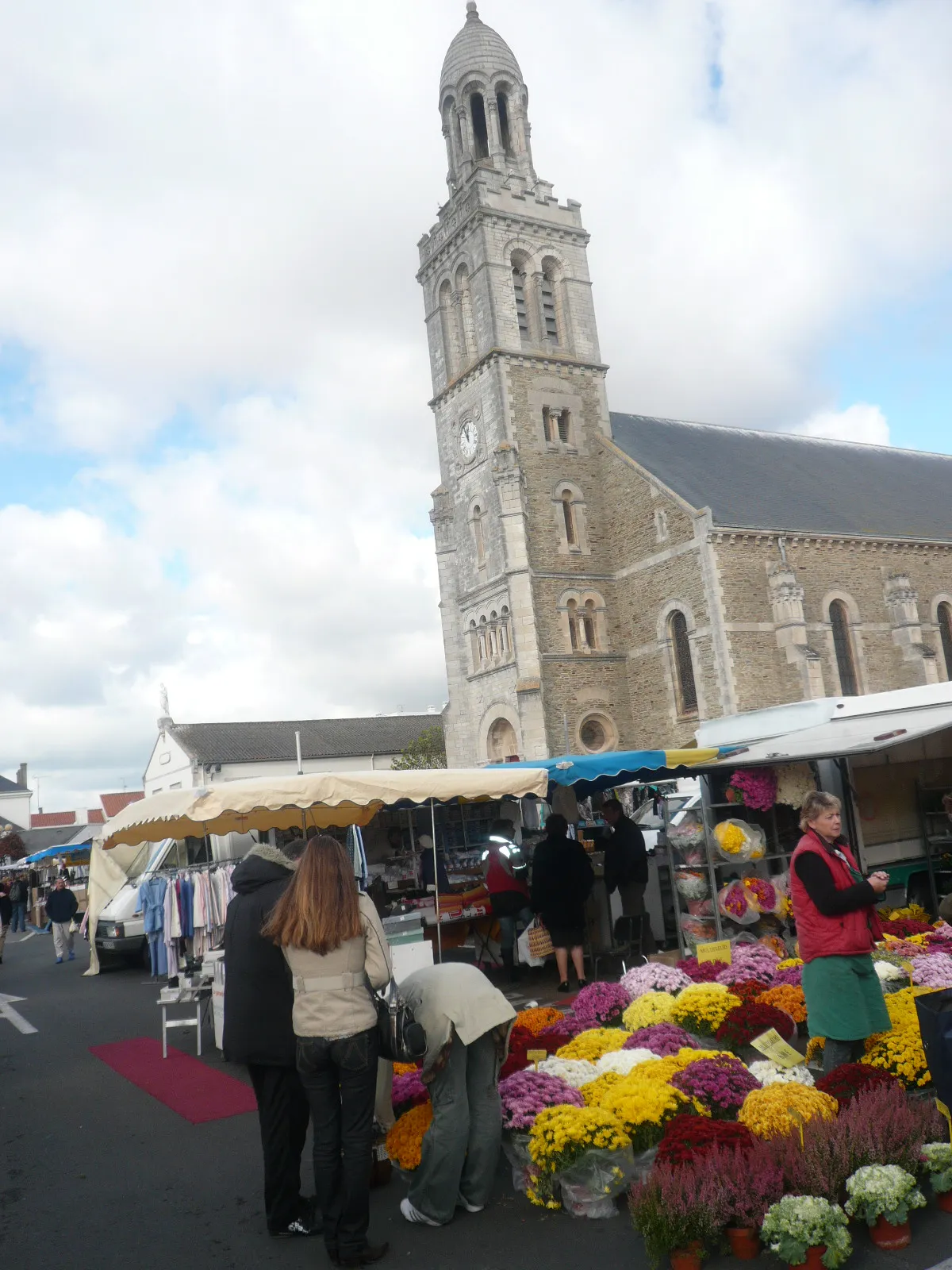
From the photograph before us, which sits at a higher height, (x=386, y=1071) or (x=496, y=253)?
(x=496, y=253)

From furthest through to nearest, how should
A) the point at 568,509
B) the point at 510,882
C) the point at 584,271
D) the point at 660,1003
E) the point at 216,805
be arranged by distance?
the point at 584,271, the point at 568,509, the point at 510,882, the point at 216,805, the point at 660,1003

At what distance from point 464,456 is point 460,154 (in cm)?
1054

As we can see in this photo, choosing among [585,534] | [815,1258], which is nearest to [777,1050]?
[815,1258]

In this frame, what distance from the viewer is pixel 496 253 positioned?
29984 millimetres

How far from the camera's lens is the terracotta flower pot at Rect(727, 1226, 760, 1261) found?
3.99 m

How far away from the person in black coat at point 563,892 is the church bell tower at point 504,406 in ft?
54.9

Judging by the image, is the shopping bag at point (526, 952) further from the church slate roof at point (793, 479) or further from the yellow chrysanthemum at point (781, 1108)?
the church slate roof at point (793, 479)

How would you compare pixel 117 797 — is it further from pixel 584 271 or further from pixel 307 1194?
pixel 307 1194

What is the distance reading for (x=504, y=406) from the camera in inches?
1139

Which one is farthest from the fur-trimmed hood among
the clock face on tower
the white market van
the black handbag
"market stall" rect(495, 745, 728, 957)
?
the clock face on tower

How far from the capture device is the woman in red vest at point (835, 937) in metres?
5.12

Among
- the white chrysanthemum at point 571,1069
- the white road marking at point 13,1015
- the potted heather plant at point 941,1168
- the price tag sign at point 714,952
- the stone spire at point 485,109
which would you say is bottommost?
the white road marking at point 13,1015

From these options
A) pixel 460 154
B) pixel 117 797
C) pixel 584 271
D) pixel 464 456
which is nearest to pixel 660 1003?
pixel 464 456

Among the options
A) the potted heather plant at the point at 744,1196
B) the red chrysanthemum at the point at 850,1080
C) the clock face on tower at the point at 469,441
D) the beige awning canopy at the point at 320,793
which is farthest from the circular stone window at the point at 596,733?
the potted heather plant at the point at 744,1196
